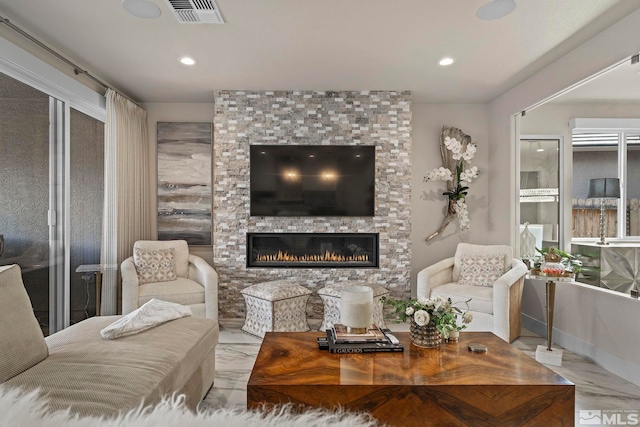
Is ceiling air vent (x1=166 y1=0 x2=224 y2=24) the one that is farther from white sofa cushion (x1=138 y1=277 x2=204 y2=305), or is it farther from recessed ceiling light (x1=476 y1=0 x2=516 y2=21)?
white sofa cushion (x1=138 y1=277 x2=204 y2=305)

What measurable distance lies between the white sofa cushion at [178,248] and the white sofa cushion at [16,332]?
7.67 feet

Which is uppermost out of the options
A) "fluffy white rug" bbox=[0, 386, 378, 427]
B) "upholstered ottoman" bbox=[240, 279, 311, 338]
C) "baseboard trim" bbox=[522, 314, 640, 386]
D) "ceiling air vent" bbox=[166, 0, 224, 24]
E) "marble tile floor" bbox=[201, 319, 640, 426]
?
"ceiling air vent" bbox=[166, 0, 224, 24]

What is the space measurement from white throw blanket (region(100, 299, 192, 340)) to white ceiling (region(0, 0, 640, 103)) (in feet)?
6.45

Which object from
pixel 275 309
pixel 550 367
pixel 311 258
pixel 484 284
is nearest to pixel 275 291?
pixel 275 309

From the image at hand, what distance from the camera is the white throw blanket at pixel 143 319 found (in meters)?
2.00

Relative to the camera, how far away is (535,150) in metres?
4.14

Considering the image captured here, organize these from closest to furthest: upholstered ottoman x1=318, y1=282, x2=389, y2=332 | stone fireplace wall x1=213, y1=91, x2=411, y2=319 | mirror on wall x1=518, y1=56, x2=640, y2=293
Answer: mirror on wall x1=518, y1=56, x2=640, y2=293 < upholstered ottoman x1=318, y1=282, x2=389, y2=332 < stone fireplace wall x1=213, y1=91, x2=411, y2=319

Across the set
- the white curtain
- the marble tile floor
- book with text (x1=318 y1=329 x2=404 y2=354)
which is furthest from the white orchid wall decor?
the white curtain

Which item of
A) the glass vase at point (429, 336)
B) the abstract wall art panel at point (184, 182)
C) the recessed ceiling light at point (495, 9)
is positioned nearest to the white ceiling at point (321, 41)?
the recessed ceiling light at point (495, 9)

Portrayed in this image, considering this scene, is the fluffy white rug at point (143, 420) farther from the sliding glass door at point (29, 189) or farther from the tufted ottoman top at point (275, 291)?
the tufted ottoman top at point (275, 291)

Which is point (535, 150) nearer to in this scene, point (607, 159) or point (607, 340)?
point (607, 159)

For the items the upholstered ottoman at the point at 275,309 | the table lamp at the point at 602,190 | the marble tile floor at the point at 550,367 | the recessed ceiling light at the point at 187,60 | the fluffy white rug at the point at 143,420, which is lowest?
the marble tile floor at the point at 550,367

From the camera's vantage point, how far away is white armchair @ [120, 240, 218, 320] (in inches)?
137

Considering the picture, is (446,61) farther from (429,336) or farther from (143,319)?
(143,319)
